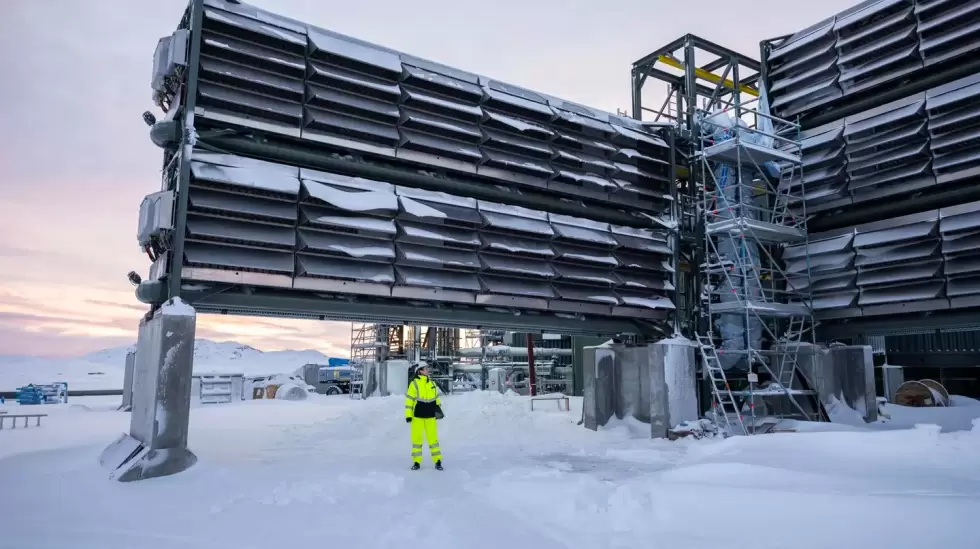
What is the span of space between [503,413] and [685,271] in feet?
26.0

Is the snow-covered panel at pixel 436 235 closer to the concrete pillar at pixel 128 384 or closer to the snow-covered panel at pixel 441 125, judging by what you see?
the snow-covered panel at pixel 441 125

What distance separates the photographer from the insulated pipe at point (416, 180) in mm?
11031

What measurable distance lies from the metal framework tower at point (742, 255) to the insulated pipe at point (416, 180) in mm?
2085

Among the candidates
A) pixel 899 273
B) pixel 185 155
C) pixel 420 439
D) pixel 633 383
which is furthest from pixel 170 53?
pixel 899 273

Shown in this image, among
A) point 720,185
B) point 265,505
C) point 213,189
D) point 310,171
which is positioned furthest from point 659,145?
point 265,505

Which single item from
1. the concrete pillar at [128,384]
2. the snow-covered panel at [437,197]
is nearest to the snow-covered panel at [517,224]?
the snow-covered panel at [437,197]

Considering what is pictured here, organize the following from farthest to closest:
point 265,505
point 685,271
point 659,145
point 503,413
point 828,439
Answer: point 503,413, point 685,271, point 659,145, point 828,439, point 265,505

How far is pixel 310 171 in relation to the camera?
37.3ft

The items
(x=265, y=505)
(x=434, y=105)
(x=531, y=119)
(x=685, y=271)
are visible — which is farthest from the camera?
(x=685, y=271)

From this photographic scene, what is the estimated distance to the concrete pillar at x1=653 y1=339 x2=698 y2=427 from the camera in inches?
574

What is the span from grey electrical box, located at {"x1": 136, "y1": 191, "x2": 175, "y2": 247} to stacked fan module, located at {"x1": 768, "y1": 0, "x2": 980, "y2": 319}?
15648mm

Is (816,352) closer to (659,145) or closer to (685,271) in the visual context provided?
(685,271)

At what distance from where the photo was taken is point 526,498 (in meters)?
8.13

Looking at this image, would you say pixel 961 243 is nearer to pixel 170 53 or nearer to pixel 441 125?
pixel 441 125
